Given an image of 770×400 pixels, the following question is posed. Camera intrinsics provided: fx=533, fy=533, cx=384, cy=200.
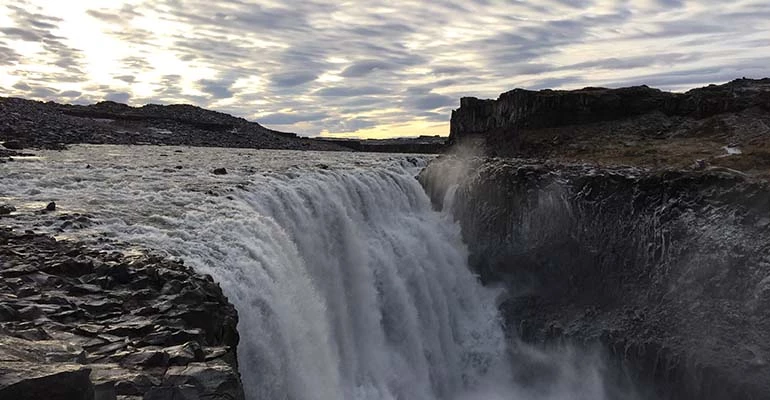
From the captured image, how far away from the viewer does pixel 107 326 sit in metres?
7.95

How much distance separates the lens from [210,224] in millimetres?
14656

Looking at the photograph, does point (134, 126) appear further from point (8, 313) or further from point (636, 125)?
point (8, 313)

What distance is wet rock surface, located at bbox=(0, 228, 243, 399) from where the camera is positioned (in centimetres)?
535

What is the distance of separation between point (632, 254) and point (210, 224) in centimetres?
1398

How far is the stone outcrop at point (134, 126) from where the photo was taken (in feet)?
186

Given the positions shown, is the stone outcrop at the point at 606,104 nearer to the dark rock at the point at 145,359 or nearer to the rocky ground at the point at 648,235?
the rocky ground at the point at 648,235

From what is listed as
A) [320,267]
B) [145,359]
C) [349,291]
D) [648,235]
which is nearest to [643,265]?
[648,235]

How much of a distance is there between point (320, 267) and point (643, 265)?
11.0 metres

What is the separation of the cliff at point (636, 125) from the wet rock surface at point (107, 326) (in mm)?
19355

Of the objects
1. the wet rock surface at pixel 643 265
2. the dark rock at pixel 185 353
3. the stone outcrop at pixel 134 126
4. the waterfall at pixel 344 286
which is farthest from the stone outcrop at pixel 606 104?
the stone outcrop at pixel 134 126

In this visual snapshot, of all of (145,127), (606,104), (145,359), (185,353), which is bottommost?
(185,353)

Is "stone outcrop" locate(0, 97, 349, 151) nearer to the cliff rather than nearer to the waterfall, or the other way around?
the waterfall

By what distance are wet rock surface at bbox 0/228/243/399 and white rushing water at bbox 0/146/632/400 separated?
1.63 metres

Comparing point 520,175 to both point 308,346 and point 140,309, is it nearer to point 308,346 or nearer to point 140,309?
point 308,346
